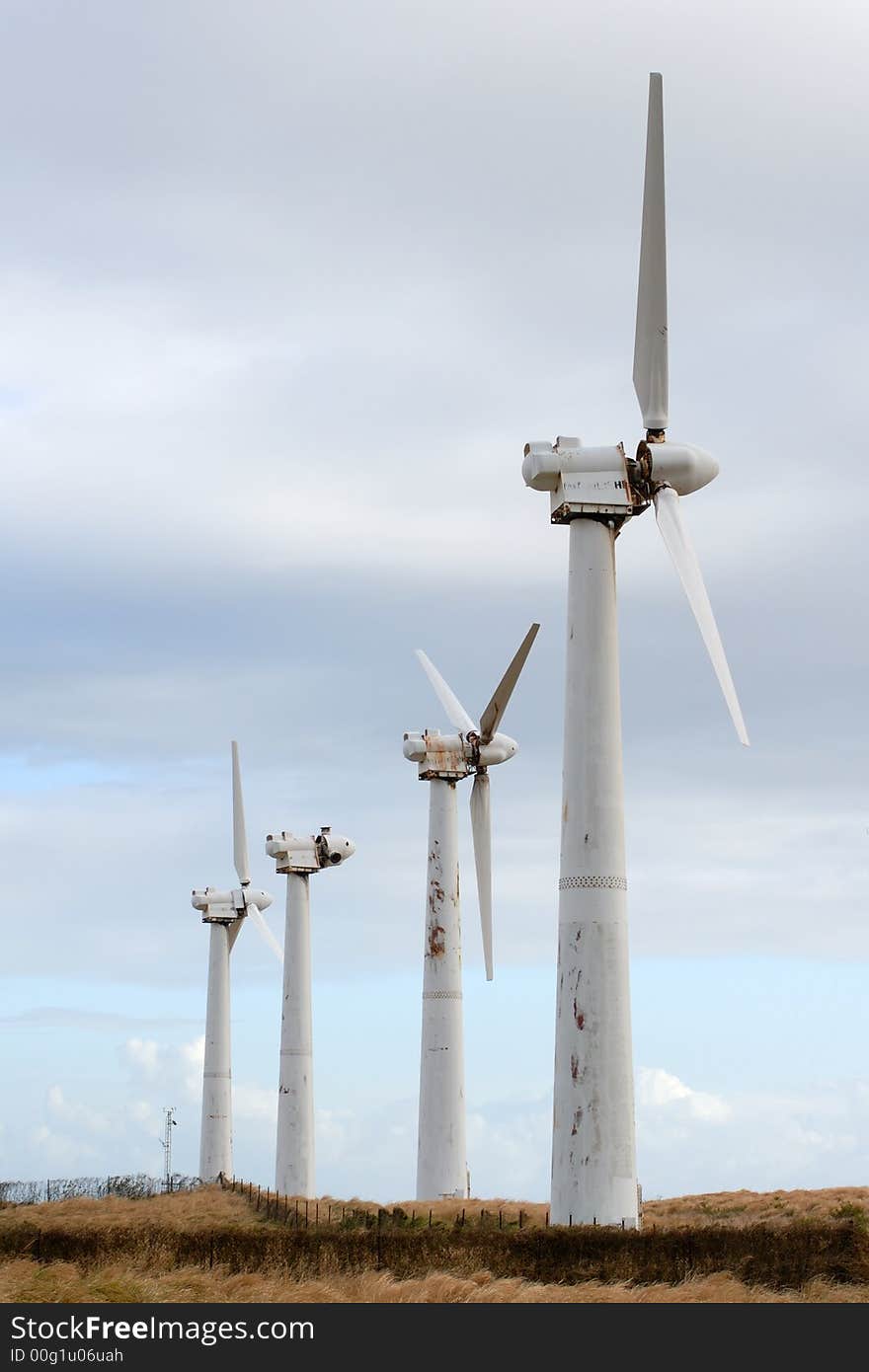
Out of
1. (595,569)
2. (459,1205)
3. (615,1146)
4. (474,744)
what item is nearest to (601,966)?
(615,1146)

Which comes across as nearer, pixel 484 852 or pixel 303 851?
pixel 484 852

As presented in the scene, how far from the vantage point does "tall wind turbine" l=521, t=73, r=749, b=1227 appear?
3228 centimetres

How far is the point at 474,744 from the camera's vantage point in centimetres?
5378

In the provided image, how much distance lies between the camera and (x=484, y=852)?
171 ft

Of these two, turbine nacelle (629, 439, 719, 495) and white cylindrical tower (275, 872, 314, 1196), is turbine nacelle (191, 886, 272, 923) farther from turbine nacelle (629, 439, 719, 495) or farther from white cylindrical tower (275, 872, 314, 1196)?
turbine nacelle (629, 439, 719, 495)

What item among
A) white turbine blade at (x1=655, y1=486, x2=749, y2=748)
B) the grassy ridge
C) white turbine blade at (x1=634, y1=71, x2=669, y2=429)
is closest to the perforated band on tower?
white turbine blade at (x1=655, y1=486, x2=749, y2=748)

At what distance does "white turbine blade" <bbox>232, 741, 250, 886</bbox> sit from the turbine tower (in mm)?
8281

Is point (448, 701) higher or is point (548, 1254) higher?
point (448, 701)

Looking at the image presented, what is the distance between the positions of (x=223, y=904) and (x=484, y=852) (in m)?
34.4

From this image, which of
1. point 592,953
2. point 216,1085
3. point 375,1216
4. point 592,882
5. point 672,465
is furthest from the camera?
point 216,1085

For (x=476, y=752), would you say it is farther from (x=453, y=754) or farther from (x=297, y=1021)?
(x=297, y=1021)

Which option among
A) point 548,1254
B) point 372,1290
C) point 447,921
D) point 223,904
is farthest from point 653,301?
point 223,904
